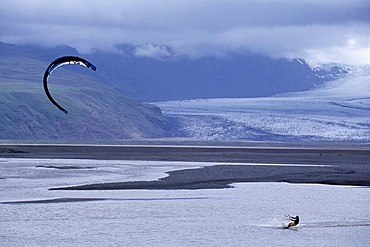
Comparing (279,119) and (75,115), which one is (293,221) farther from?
(75,115)

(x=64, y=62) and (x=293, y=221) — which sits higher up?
(x=64, y=62)

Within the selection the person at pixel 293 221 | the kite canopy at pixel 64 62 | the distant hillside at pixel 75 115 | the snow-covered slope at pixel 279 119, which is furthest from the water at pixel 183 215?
the distant hillside at pixel 75 115

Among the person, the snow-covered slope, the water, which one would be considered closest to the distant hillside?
the snow-covered slope

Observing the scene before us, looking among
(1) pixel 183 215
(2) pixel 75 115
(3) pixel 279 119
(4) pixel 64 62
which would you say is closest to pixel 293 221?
(1) pixel 183 215

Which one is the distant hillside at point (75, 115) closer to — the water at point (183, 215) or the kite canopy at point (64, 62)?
the water at point (183, 215)

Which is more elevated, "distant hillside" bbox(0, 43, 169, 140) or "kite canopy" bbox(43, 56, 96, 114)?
"kite canopy" bbox(43, 56, 96, 114)

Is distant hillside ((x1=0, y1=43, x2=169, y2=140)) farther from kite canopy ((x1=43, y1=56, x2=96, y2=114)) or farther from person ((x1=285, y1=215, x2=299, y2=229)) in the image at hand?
Result: kite canopy ((x1=43, y1=56, x2=96, y2=114))

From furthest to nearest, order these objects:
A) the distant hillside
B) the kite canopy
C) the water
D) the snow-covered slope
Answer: the distant hillside
the snow-covered slope
the water
the kite canopy
